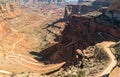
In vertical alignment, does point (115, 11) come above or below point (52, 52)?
above

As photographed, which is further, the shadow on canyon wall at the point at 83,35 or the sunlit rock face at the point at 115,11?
the sunlit rock face at the point at 115,11

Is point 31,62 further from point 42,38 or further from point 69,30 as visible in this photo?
point 42,38

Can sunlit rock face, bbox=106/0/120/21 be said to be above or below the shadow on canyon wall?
above

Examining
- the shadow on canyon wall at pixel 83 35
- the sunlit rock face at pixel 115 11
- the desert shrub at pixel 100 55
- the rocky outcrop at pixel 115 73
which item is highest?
the sunlit rock face at pixel 115 11

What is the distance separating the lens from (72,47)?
8588 cm

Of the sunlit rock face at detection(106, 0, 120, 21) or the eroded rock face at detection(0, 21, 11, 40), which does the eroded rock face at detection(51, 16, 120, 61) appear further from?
the eroded rock face at detection(0, 21, 11, 40)

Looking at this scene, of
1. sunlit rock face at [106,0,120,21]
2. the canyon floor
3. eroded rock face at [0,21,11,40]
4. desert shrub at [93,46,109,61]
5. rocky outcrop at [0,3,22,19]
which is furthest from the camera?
rocky outcrop at [0,3,22,19]

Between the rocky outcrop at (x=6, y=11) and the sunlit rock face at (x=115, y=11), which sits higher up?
the sunlit rock face at (x=115, y=11)

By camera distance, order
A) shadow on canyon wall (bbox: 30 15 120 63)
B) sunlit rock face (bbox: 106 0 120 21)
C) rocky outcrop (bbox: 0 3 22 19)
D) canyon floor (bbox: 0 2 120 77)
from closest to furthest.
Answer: canyon floor (bbox: 0 2 120 77) → shadow on canyon wall (bbox: 30 15 120 63) → sunlit rock face (bbox: 106 0 120 21) → rocky outcrop (bbox: 0 3 22 19)

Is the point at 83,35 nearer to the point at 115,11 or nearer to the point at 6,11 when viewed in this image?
the point at 115,11

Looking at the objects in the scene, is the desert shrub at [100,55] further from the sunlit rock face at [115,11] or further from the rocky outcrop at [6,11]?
the rocky outcrop at [6,11]

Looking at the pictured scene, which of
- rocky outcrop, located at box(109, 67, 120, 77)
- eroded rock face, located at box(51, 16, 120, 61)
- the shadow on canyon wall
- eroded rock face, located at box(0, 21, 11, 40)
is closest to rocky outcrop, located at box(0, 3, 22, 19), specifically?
eroded rock face, located at box(0, 21, 11, 40)

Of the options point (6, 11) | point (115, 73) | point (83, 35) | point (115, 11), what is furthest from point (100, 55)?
point (6, 11)

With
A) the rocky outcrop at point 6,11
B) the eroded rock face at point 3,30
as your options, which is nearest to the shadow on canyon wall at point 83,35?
the eroded rock face at point 3,30
